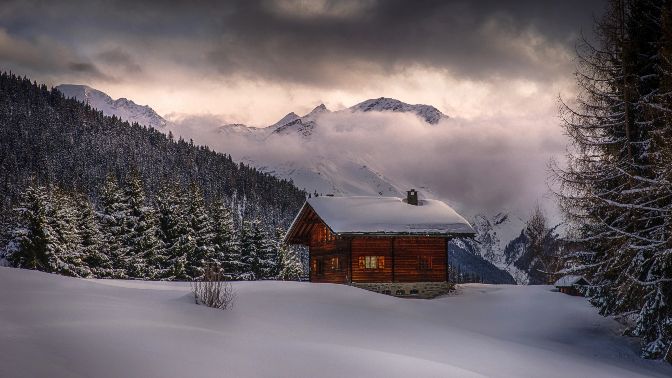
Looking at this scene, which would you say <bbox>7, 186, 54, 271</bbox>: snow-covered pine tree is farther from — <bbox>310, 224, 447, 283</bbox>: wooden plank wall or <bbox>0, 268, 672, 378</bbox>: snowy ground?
<bbox>0, 268, 672, 378</bbox>: snowy ground

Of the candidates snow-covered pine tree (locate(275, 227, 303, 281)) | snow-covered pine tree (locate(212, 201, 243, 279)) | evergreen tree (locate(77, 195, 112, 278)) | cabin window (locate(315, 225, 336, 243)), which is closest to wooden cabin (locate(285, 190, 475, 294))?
cabin window (locate(315, 225, 336, 243))

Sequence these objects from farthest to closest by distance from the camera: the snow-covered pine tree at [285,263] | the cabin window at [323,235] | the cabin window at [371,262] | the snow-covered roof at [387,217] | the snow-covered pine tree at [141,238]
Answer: the snow-covered pine tree at [285,263], the snow-covered pine tree at [141,238], the cabin window at [323,235], the cabin window at [371,262], the snow-covered roof at [387,217]

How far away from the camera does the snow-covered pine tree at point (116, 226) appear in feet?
155

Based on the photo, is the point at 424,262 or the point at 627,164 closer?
the point at 627,164

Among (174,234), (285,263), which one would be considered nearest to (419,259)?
(174,234)

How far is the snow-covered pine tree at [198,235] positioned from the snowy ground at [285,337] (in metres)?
24.0

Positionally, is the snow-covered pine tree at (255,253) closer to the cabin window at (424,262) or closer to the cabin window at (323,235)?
the cabin window at (323,235)

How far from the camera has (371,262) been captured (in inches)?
1513

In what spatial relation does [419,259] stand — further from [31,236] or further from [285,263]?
[31,236]

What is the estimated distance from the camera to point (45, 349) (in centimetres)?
821

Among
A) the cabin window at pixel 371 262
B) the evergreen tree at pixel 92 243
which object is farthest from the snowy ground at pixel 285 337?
the evergreen tree at pixel 92 243

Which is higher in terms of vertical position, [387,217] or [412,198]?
[412,198]

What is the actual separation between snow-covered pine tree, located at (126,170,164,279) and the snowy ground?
76.5ft

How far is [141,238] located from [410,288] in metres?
25.1
